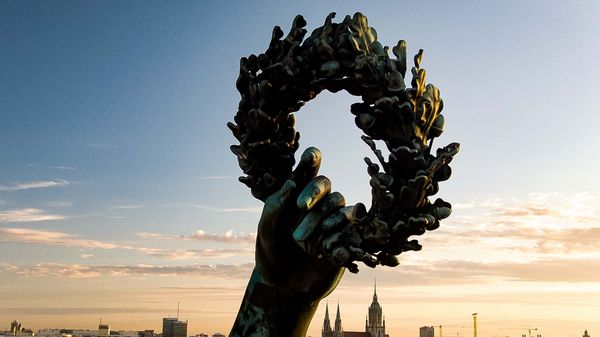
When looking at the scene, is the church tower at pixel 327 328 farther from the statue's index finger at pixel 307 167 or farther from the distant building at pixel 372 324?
the statue's index finger at pixel 307 167

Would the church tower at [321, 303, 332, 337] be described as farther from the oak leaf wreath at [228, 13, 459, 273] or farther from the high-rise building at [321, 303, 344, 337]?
the oak leaf wreath at [228, 13, 459, 273]

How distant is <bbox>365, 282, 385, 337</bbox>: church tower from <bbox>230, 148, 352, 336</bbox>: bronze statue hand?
5034 inches

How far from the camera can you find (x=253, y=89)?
581cm

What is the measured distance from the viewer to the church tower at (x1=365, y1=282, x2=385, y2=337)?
131 metres

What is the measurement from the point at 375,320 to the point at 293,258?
130378 mm

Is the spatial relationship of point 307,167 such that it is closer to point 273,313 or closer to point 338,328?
point 273,313

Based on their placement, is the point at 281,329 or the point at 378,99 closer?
the point at 378,99

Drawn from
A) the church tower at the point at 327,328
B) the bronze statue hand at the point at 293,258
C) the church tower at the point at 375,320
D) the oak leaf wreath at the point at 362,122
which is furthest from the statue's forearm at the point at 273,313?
the church tower at the point at 375,320

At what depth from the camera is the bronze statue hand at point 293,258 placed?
5.12 meters

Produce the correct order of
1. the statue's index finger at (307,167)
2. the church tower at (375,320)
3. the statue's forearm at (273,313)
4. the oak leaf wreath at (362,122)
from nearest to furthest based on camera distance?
the oak leaf wreath at (362,122) → the statue's index finger at (307,167) → the statue's forearm at (273,313) → the church tower at (375,320)

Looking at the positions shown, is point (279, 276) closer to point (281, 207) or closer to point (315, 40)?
point (281, 207)

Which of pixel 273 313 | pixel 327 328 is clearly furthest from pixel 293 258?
pixel 327 328

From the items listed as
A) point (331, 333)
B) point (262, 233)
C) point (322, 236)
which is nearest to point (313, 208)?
point (322, 236)

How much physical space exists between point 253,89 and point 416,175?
1.81m
